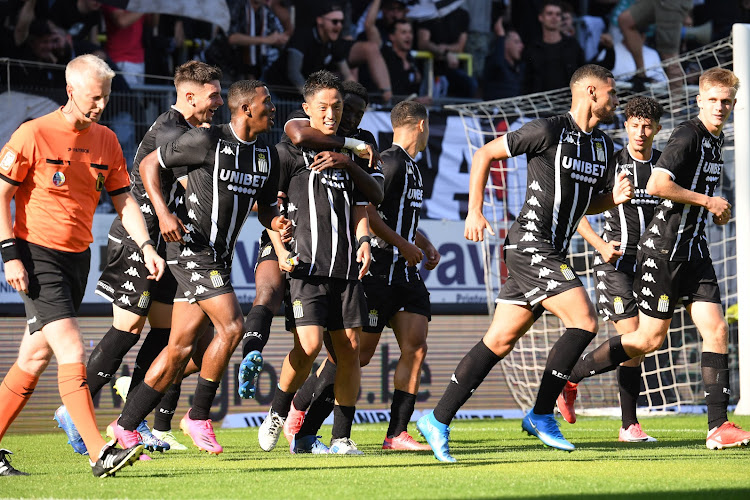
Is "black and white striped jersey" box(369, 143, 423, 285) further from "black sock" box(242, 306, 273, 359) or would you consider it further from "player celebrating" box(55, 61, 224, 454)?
"player celebrating" box(55, 61, 224, 454)

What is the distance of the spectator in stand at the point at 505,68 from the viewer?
1573 centimetres

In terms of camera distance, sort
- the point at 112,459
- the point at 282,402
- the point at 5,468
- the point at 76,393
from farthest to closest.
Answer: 1. the point at 282,402
2. the point at 5,468
3. the point at 76,393
4. the point at 112,459

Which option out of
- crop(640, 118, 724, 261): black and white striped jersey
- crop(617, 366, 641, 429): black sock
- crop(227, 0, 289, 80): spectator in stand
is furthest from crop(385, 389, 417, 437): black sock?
crop(227, 0, 289, 80): spectator in stand

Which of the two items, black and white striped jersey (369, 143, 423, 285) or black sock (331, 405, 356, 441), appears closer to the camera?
black sock (331, 405, 356, 441)

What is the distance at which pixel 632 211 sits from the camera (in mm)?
8734

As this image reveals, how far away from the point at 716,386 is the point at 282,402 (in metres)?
3.03

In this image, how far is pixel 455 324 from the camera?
1259cm

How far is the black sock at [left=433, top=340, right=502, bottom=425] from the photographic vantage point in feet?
21.2

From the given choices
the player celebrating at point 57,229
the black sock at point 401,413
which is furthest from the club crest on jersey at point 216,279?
the black sock at point 401,413

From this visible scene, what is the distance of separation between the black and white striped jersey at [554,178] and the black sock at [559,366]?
57 cm

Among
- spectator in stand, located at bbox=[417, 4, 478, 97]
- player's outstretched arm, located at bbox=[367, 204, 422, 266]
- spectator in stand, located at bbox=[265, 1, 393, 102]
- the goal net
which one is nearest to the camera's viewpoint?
player's outstretched arm, located at bbox=[367, 204, 422, 266]

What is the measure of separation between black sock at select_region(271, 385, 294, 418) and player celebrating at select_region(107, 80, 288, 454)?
0.58 m

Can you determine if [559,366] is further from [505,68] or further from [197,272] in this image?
[505,68]

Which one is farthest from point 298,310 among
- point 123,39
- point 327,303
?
point 123,39
